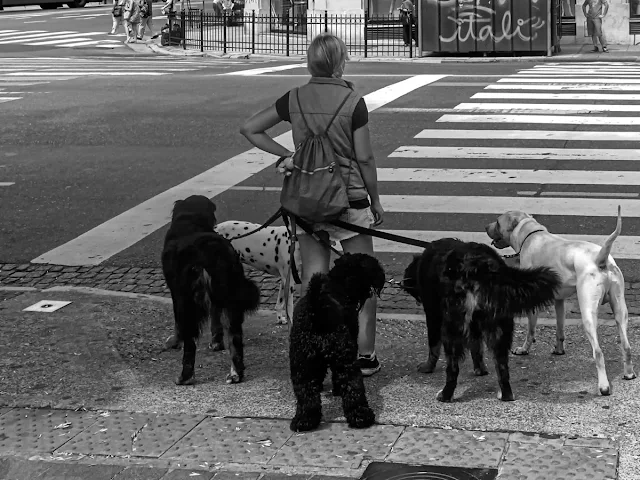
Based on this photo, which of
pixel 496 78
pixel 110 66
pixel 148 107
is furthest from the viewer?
pixel 110 66

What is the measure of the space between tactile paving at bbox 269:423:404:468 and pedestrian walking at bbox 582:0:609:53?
24.0m

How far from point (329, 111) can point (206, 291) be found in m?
1.25

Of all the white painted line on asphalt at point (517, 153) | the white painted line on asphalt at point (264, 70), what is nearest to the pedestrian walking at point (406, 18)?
the white painted line on asphalt at point (264, 70)

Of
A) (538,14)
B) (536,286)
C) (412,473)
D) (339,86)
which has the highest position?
(538,14)

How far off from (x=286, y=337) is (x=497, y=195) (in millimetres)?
4519

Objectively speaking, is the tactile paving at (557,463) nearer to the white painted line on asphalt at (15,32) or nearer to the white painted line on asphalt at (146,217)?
the white painted line on asphalt at (146,217)

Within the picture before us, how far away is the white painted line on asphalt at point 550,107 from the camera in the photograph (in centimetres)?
1634

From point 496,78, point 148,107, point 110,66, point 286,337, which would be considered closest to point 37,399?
point 286,337

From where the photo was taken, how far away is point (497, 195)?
1110 cm

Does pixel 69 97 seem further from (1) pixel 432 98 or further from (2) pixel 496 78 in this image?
(2) pixel 496 78

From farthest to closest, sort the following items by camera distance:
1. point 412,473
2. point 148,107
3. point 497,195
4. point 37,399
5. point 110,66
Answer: point 110,66 < point 148,107 < point 497,195 < point 37,399 < point 412,473

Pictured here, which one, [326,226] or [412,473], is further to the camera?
[326,226]

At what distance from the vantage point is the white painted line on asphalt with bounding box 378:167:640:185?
11617 millimetres

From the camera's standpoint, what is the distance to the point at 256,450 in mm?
5270
